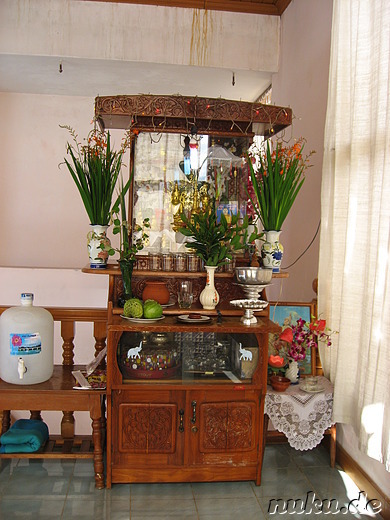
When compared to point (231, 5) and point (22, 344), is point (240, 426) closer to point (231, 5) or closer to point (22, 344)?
point (22, 344)

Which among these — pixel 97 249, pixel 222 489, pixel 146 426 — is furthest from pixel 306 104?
pixel 222 489

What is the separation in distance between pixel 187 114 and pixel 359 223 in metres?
1.23

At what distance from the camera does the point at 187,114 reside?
130 inches

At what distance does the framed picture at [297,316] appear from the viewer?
12.0 feet

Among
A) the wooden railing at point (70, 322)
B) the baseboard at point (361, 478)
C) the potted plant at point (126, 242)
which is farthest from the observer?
the wooden railing at point (70, 322)

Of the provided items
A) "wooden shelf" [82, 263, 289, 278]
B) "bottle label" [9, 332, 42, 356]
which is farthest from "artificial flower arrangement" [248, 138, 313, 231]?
"bottle label" [9, 332, 42, 356]

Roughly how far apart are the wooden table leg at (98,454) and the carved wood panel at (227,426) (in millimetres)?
575

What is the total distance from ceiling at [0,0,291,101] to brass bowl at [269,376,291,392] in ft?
12.4

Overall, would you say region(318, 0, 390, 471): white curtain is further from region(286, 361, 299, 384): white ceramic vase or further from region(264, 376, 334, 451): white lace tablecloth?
region(286, 361, 299, 384): white ceramic vase

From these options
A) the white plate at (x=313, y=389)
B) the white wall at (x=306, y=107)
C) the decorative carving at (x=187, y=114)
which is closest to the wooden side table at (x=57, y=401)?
the white plate at (x=313, y=389)

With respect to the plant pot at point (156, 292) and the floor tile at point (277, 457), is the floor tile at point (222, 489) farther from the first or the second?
the plant pot at point (156, 292)

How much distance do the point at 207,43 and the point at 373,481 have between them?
14.9 feet

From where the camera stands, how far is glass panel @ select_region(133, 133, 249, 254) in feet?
11.3

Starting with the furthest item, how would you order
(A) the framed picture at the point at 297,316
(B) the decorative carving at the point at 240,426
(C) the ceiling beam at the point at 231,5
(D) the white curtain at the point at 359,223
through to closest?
(C) the ceiling beam at the point at 231,5 → (A) the framed picture at the point at 297,316 → (B) the decorative carving at the point at 240,426 → (D) the white curtain at the point at 359,223
